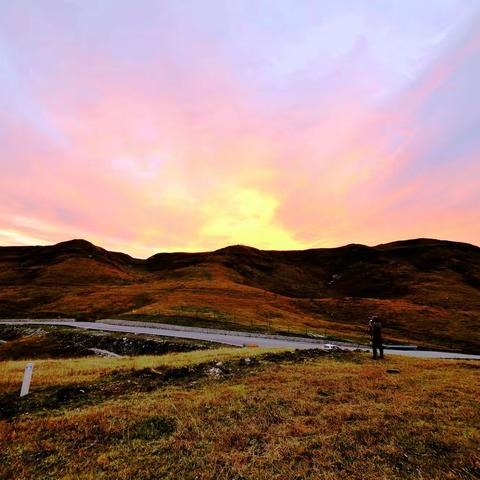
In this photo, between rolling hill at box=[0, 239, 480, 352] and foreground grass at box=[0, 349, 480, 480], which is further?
Result: rolling hill at box=[0, 239, 480, 352]

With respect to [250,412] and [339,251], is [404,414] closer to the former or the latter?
[250,412]

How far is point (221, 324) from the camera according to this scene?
49219 millimetres

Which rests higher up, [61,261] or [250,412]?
[61,261]

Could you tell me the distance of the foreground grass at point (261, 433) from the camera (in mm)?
6918

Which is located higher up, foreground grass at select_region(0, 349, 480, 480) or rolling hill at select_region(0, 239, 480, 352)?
rolling hill at select_region(0, 239, 480, 352)

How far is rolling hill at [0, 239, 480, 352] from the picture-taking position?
60.5 metres

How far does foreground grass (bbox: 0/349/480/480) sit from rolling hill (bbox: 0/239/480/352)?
35.3m

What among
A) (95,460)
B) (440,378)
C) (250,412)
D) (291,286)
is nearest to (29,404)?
(95,460)

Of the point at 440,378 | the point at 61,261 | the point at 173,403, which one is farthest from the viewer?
the point at 61,261

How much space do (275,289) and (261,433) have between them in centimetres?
12699

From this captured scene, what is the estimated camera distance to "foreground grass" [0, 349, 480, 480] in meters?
6.92

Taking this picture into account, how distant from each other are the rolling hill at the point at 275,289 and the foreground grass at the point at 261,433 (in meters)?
35.3

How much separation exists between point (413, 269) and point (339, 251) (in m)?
46.6

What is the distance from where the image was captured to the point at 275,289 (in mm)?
134125
